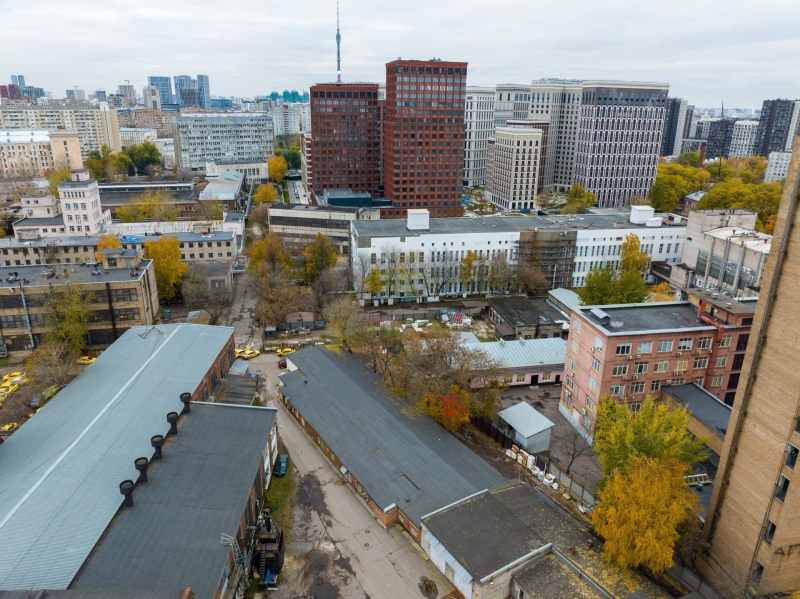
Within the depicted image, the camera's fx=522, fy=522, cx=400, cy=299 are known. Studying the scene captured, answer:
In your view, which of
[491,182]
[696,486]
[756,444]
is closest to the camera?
[756,444]

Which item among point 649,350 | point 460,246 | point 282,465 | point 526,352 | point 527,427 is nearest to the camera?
point 282,465

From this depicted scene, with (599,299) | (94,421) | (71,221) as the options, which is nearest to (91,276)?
(94,421)

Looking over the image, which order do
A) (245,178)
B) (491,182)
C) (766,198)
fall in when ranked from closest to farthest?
(766,198)
(491,182)
(245,178)

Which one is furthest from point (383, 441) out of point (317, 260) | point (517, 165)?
point (517, 165)

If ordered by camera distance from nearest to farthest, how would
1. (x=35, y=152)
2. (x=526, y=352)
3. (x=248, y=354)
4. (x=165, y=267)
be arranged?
1. (x=526, y=352)
2. (x=248, y=354)
3. (x=165, y=267)
4. (x=35, y=152)

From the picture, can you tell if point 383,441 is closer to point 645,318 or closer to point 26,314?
point 645,318

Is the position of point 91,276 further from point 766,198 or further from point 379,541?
point 766,198

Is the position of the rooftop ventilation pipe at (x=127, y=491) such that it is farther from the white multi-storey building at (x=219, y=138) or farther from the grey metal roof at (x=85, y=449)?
the white multi-storey building at (x=219, y=138)
